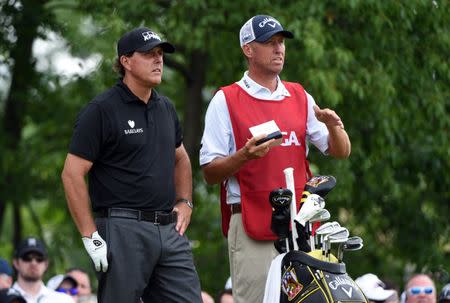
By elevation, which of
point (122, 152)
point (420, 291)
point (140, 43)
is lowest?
point (420, 291)

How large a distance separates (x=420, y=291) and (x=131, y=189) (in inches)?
193

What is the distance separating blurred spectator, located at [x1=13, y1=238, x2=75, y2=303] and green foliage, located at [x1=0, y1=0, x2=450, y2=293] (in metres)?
2.29

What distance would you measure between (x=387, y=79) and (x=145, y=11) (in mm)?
2646

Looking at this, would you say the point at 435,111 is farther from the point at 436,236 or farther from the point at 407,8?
the point at 436,236

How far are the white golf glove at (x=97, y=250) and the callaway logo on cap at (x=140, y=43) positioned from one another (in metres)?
1.17

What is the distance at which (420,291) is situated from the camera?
11.4 m

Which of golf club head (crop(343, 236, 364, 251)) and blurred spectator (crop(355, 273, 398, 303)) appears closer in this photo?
golf club head (crop(343, 236, 364, 251))

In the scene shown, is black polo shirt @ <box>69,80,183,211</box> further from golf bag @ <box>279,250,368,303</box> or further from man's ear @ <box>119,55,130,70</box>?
golf bag @ <box>279,250,368,303</box>

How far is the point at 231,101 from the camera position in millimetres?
7629

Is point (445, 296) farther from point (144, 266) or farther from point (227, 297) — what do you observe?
point (144, 266)

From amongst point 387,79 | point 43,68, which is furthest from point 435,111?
point 43,68

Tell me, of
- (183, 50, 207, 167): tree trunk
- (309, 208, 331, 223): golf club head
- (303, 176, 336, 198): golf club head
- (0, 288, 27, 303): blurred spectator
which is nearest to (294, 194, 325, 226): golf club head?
(309, 208, 331, 223): golf club head

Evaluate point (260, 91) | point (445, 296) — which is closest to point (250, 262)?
point (260, 91)

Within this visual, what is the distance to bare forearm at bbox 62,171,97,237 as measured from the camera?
23.4 feet
